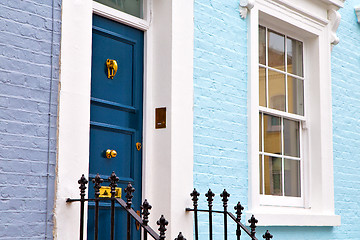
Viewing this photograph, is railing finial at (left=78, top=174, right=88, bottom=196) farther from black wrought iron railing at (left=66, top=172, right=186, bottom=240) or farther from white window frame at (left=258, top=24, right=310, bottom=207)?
white window frame at (left=258, top=24, right=310, bottom=207)

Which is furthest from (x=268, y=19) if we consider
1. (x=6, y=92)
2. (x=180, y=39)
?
(x=6, y=92)

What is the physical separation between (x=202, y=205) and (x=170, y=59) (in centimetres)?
130

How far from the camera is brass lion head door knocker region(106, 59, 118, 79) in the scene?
193 inches

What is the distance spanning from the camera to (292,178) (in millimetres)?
6715

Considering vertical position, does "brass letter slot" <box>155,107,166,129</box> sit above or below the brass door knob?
above

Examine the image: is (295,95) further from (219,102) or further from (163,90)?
(163,90)

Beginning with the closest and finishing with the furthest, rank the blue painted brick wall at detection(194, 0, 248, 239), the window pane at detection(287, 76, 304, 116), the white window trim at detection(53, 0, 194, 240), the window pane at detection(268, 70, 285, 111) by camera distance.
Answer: the white window trim at detection(53, 0, 194, 240)
the blue painted brick wall at detection(194, 0, 248, 239)
the window pane at detection(268, 70, 285, 111)
the window pane at detection(287, 76, 304, 116)

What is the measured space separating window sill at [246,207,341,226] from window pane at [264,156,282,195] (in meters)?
0.19

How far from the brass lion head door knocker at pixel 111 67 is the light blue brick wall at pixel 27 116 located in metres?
0.72

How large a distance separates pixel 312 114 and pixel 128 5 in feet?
9.26

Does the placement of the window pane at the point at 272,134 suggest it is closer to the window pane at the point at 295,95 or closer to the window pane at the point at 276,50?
the window pane at the point at 295,95

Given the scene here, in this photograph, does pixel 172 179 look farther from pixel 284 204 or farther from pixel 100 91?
pixel 284 204

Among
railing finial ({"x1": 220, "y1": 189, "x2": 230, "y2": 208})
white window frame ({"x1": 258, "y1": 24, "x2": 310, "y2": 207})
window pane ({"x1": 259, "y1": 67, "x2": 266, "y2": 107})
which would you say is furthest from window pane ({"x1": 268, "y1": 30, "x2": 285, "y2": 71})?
railing finial ({"x1": 220, "y1": 189, "x2": 230, "y2": 208})

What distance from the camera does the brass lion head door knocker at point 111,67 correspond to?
4.91 meters
